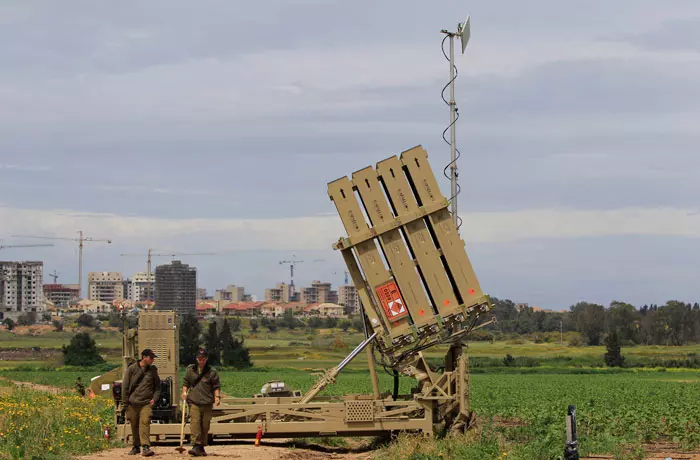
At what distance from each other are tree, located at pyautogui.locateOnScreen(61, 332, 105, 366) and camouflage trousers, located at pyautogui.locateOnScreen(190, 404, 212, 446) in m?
63.3

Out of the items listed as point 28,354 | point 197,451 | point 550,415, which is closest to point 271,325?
point 28,354

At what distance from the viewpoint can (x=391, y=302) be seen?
65.8ft

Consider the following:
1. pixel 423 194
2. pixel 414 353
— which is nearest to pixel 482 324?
pixel 414 353

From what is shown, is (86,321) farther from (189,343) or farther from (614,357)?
(614,357)

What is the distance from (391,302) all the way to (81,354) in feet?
211

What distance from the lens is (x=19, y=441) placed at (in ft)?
59.3

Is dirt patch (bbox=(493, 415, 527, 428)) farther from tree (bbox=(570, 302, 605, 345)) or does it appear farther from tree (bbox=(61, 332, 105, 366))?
tree (bbox=(570, 302, 605, 345))

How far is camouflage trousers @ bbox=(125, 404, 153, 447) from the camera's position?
59.2ft

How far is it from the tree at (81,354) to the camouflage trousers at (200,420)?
63329 millimetres

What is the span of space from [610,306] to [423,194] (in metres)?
169

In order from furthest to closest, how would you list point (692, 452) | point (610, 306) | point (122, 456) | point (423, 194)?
point (610, 306), point (692, 452), point (423, 194), point (122, 456)

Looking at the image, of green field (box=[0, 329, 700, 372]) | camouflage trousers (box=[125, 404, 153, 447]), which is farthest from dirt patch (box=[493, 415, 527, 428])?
green field (box=[0, 329, 700, 372])

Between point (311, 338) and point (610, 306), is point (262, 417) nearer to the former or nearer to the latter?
point (311, 338)

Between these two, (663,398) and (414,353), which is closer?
(414,353)
